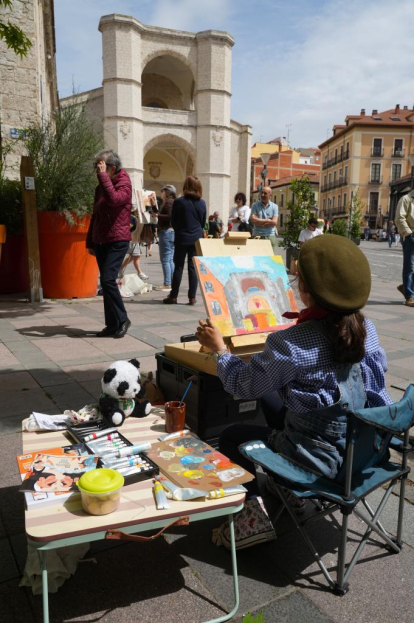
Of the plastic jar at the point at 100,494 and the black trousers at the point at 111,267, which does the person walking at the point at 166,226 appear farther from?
the plastic jar at the point at 100,494

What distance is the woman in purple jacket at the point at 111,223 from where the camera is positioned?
5.05 m

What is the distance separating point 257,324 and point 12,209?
6.31m

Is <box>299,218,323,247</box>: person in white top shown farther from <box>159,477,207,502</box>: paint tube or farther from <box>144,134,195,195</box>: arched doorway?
<box>144,134,195,195</box>: arched doorway

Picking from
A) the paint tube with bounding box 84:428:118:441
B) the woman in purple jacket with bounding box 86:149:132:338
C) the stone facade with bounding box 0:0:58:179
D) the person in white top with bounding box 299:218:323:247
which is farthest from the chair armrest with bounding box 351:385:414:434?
the person in white top with bounding box 299:218:323:247

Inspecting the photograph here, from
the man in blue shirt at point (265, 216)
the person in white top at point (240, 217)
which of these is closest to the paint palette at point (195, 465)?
the man in blue shirt at point (265, 216)

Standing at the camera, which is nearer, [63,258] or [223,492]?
[223,492]

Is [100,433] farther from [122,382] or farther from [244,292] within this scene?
[244,292]

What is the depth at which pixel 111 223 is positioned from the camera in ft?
17.1

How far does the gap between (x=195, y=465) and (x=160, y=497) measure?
0.30 meters

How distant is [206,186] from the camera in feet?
110

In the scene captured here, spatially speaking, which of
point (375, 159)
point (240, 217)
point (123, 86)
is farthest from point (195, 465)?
point (375, 159)

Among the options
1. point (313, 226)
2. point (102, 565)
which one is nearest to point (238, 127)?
point (313, 226)

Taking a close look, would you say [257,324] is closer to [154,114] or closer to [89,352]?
[89,352]

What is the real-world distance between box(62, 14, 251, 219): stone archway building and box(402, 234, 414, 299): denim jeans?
77.3 ft
